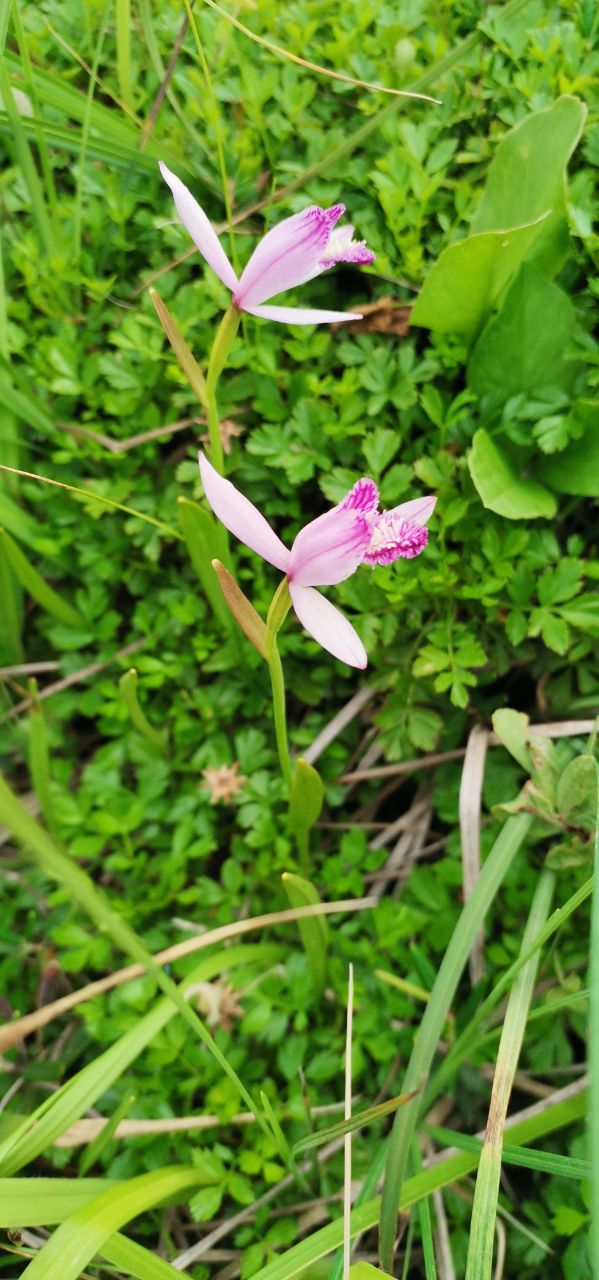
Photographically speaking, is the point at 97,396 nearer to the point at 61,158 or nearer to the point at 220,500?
the point at 61,158

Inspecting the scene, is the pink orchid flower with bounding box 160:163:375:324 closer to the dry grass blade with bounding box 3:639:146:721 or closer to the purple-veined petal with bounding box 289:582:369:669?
the purple-veined petal with bounding box 289:582:369:669

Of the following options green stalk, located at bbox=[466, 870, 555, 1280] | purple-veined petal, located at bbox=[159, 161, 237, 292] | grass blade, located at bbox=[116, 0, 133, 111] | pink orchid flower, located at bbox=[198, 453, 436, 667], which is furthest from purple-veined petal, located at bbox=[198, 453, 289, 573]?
grass blade, located at bbox=[116, 0, 133, 111]

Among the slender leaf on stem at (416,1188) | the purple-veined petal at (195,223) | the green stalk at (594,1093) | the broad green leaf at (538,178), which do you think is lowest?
the slender leaf on stem at (416,1188)

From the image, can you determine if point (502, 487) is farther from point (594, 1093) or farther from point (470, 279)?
→ point (594, 1093)

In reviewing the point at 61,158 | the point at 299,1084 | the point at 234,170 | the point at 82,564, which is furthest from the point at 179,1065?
the point at 61,158

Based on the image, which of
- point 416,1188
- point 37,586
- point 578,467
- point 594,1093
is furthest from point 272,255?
point 416,1188

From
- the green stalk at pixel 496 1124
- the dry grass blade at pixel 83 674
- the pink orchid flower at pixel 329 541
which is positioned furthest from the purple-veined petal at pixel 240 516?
the dry grass blade at pixel 83 674

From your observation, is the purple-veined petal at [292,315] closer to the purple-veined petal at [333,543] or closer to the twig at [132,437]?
the purple-veined petal at [333,543]
